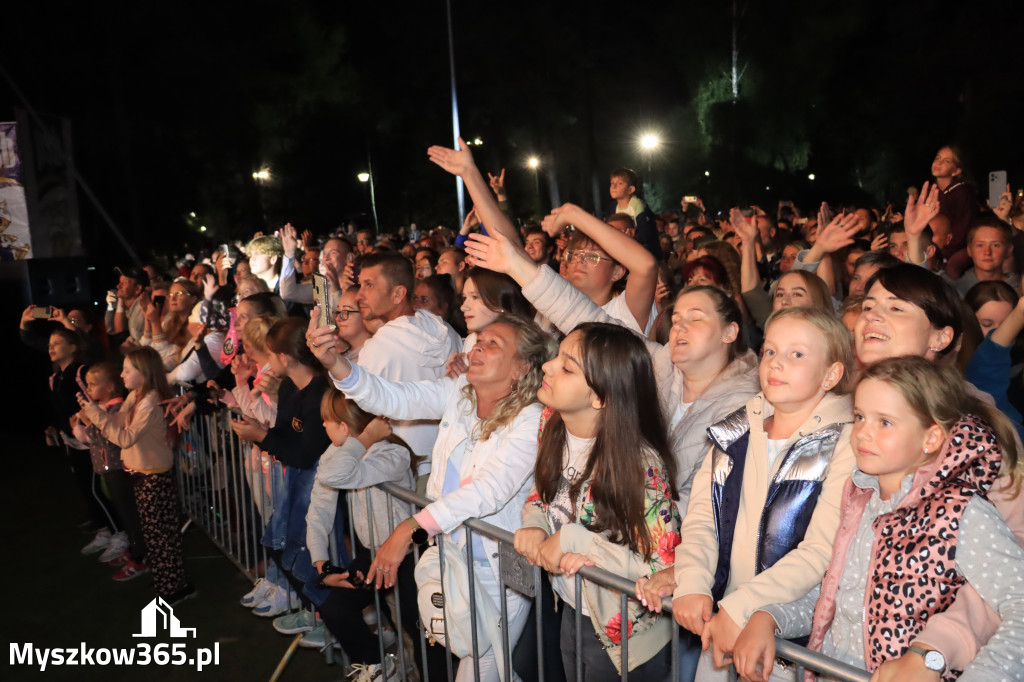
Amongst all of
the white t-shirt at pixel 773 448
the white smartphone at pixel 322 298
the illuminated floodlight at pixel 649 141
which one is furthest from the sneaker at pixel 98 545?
the illuminated floodlight at pixel 649 141

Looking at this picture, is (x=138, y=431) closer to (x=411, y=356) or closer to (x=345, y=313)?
(x=345, y=313)

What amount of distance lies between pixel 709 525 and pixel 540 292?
147 cm

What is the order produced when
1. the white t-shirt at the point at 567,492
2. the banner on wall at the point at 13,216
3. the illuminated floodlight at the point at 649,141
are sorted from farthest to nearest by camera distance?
1. the illuminated floodlight at the point at 649,141
2. the banner on wall at the point at 13,216
3. the white t-shirt at the point at 567,492

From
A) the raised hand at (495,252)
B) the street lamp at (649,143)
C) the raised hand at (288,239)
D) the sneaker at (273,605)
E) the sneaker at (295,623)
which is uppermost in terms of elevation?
the street lamp at (649,143)

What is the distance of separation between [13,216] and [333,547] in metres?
11.7

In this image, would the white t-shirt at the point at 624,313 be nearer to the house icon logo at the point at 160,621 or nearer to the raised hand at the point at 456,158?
the raised hand at the point at 456,158

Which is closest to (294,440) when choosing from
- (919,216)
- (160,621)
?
(160,621)

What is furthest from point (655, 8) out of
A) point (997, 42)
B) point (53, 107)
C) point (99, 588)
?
point (99, 588)

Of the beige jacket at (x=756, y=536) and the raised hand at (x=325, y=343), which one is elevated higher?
the raised hand at (x=325, y=343)

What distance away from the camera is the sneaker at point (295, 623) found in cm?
529

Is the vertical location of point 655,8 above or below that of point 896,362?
above

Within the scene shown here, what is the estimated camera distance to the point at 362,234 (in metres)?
13.3

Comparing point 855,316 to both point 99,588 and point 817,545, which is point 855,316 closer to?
point 817,545

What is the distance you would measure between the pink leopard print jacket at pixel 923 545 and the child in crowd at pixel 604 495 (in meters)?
0.78
